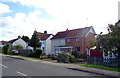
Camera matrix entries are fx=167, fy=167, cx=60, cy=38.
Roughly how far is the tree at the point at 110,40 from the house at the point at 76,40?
2247cm

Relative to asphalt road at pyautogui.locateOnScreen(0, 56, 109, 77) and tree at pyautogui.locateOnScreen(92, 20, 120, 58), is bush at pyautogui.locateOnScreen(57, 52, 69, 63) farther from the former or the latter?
asphalt road at pyautogui.locateOnScreen(0, 56, 109, 77)

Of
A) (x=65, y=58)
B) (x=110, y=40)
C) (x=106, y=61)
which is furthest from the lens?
(x=65, y=58)

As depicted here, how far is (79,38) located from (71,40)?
3136 mm

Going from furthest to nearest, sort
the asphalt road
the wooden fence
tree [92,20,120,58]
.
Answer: the wooden fence < tree [92,20,120,58] < the asphalt road

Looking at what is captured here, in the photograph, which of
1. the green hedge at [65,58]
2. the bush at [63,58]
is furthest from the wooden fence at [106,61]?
the bush at [63,58]

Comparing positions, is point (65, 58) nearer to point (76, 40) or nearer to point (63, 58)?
point (63, 58)

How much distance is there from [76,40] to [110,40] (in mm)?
27896

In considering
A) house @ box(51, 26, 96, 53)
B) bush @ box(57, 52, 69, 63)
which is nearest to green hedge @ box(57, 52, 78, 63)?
bush @ box(57, 52, 69, 63)

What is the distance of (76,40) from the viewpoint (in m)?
43.8

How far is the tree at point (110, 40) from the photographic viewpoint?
624 inches

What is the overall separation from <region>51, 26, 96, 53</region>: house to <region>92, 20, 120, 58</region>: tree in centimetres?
2247

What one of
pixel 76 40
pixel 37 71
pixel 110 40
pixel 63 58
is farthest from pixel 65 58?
pixel 76 40

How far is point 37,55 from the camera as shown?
3509cm

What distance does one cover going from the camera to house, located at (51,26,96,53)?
4218cm
